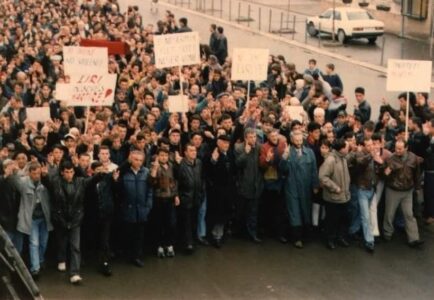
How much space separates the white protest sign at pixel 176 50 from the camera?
13695 mm

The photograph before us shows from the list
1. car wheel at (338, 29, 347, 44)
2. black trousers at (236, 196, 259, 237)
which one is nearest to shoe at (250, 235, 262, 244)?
black trousers at (236, 196, 259, 237)

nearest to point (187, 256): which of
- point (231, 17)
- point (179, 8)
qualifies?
point (231, 17)

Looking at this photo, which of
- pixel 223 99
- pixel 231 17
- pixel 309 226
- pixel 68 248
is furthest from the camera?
pixel 231 17

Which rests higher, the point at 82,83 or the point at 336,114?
the point at 82,83

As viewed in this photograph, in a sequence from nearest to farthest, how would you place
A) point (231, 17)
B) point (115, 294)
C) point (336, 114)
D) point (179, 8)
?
point (115, 294) < point (336, 114) < point (231, 17) < point (179, 8)

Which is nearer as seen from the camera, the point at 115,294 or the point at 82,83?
the point at 115,294

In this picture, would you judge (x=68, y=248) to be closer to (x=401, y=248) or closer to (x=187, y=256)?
(x=187, y=256)

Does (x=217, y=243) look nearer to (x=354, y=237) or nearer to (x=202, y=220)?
(x=202, y=220)

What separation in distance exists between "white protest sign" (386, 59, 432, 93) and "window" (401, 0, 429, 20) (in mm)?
23126

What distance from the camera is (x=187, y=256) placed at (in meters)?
11.1

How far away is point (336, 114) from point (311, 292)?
5506mm

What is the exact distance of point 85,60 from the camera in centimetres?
1236

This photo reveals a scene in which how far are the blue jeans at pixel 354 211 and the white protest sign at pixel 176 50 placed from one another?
376 cm

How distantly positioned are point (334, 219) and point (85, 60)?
4.30 meters
